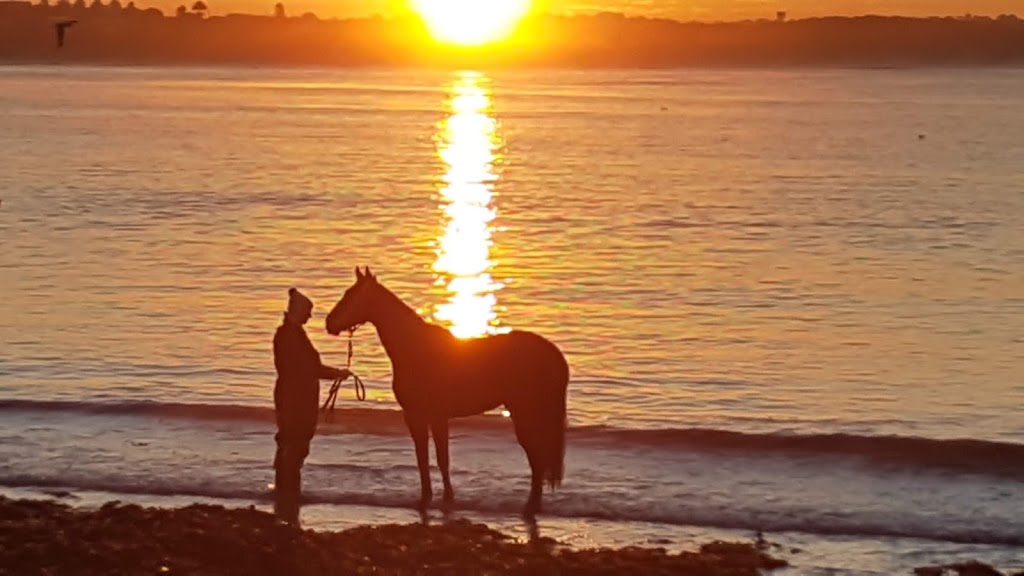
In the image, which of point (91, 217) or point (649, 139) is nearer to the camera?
point (91, 217)

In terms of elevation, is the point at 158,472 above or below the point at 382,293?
below

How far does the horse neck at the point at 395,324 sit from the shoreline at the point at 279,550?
1595 millimetres

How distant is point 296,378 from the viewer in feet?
45.3

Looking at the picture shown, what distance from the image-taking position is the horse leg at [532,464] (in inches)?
551

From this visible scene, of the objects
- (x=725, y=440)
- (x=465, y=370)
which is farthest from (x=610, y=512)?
(x=725, y=440)

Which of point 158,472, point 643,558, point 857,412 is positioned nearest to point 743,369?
point 857,412

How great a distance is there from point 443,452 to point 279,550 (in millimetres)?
2950

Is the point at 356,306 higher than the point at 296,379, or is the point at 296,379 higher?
the point at 356,306

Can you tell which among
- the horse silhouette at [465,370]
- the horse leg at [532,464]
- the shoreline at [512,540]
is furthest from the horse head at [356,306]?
the shoreline at [512,540]

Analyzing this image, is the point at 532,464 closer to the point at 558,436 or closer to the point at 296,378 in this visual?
the point at 558,436

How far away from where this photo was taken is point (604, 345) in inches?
1009

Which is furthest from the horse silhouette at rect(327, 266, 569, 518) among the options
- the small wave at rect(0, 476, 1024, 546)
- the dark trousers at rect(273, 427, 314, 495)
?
the dark trousers at rect(273, 427, 314, 495)

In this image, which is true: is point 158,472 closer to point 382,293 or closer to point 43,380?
point 382,293

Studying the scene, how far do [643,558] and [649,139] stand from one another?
280 feet
